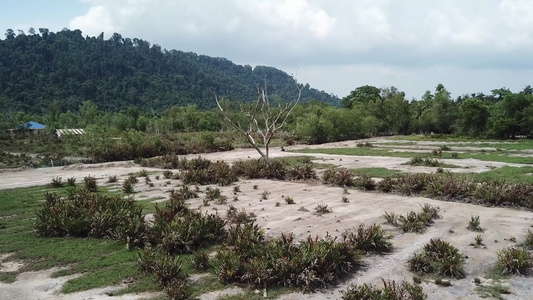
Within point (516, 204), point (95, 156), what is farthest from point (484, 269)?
point (95, 156)

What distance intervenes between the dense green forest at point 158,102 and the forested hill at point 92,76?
10.8 inches

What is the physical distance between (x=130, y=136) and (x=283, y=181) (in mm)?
19777

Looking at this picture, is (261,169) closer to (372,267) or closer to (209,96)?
(372,267)

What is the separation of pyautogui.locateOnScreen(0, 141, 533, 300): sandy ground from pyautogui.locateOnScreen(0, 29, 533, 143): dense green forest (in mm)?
10892

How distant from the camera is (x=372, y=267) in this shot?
7.69m

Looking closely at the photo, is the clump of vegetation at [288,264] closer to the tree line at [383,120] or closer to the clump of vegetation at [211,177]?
the clump of vegetation at [211,177]

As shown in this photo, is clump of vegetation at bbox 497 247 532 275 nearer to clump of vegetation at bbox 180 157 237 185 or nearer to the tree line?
clump of vegetation at bbox 180 157 237 185

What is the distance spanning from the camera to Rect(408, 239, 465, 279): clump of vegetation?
720 centimetres

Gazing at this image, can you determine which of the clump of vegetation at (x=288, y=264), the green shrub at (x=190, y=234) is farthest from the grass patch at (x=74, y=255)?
the clump of vegetation at (x=288, y=264)

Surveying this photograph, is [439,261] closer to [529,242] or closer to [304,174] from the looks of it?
[529,242]

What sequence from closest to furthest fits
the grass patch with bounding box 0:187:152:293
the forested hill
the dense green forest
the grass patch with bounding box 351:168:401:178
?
1. the grass patch with bounding box 0:187:152:293
2. the grass patch with bounding box 351:168:401:178
3. the dense green forest
4. the forested hill

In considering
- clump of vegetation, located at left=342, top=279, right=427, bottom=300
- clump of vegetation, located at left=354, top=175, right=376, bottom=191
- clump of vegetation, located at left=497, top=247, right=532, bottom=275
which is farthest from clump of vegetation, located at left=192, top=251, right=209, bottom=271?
clump of vegetation, located at left=354, top=175, right=376, bottom=191

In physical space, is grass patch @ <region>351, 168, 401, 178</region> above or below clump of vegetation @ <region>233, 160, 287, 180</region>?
below

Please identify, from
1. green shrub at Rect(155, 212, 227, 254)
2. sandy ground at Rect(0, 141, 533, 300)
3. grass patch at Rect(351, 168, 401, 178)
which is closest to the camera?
sandy ground at Rect(0, 141, 533, 300)
